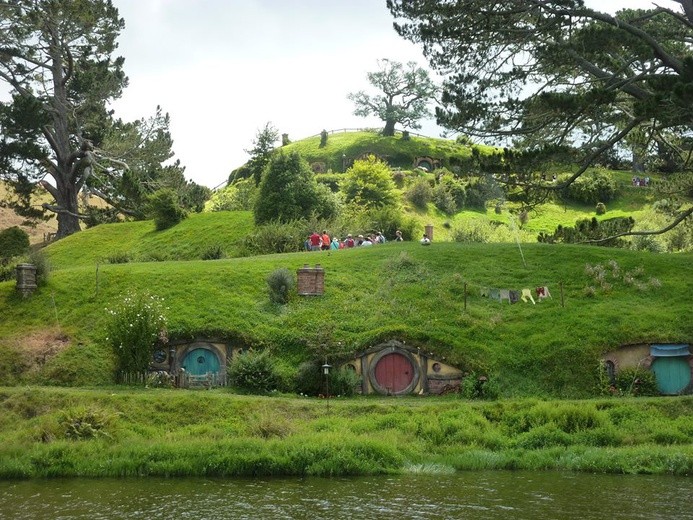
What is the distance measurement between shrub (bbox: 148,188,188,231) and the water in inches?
1664

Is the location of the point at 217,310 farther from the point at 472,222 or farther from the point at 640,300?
the point at 472,222

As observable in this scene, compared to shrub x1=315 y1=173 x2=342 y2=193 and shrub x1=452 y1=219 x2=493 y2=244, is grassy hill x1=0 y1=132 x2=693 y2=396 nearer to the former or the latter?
shrub x1=452 y1=219 x2=493 y2=244

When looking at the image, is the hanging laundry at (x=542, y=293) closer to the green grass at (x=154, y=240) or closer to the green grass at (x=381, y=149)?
the green grass at (x=154, y=240)

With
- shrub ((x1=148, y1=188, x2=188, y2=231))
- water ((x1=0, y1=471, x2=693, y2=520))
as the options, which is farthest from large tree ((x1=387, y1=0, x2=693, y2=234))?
shrub ((x1=148, y1=188, x2=188, y2=231))

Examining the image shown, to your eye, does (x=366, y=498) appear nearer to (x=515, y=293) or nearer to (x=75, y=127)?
(x=515, y=293)

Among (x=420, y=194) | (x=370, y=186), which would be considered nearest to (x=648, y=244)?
(x=370, y=186)

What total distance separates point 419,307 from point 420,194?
51530 mm

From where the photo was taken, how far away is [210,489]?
80.5 feet

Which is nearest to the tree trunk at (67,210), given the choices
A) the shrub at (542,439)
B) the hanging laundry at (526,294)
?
the hanging laundry at (526,294)

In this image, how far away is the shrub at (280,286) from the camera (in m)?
42.2

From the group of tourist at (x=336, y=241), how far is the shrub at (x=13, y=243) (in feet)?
72.8

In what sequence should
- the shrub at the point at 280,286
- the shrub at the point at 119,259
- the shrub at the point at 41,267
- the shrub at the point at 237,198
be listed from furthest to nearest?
the shrub at the point at 237,198 → the shrub at the point at 119,259 → the shrub at the point at 41,267 → the shrub at the point at 280,286

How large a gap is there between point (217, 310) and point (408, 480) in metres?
17.6

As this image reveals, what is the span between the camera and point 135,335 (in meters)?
37.2
